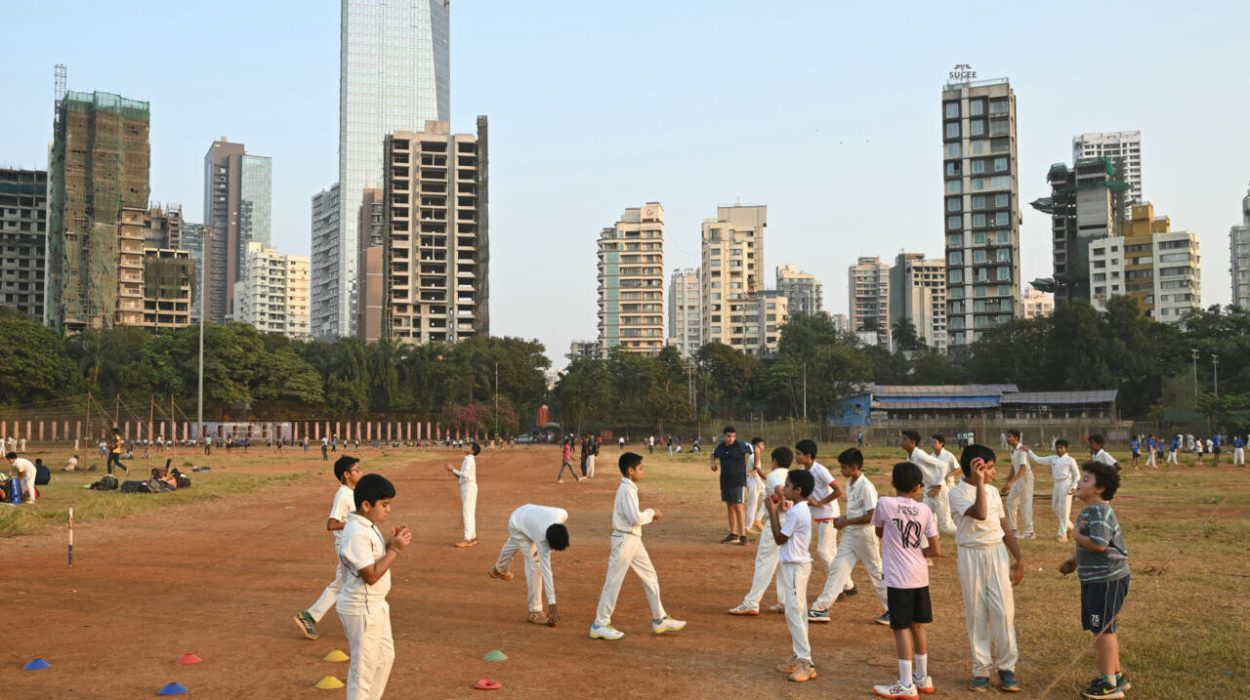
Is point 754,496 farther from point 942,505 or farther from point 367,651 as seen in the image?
point 367,651

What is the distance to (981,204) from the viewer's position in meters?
112

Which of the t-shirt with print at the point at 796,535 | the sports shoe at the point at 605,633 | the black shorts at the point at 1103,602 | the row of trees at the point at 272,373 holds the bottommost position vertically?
the sports shoe at the point at 605,633

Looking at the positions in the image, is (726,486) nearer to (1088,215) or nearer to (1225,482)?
(1225,482)

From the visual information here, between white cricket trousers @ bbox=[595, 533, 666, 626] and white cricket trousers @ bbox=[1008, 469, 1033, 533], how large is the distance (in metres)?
9.56

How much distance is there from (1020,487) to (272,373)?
7962 cm

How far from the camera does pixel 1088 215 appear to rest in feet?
442

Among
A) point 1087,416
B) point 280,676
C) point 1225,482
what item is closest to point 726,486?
point 280,676

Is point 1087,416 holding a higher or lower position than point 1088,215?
lower

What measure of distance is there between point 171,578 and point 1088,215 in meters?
142

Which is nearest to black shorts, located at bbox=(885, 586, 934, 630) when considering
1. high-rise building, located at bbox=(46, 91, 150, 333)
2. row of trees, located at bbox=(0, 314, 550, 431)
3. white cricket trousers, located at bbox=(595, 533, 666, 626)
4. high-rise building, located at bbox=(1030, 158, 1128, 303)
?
white cricket trousers, located at bbox=(595, 533, 666, 626)

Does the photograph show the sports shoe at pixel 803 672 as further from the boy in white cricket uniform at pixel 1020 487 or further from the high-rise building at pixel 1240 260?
the high-rise building at pixel 1240 260

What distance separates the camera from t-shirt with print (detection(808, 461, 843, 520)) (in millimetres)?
10492

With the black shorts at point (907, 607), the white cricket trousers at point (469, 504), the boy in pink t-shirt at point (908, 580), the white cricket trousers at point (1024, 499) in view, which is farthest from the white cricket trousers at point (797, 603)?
the white cricket trousers at point (1024, 499)

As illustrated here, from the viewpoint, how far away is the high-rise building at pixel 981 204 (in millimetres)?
109688
